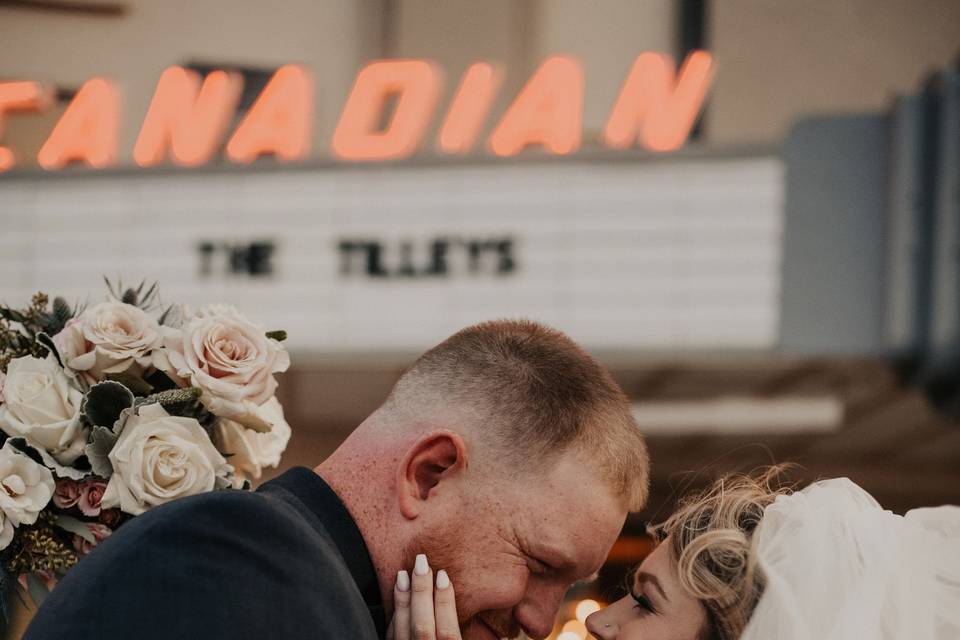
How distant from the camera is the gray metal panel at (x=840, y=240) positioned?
9375mm

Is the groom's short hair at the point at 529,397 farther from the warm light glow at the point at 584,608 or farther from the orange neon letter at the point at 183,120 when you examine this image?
the warm light glow at the point at 584,608

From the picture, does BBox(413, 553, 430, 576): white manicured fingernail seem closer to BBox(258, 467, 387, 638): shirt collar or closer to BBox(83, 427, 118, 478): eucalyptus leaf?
BBox(258, 467, 387, 638): shirt collar

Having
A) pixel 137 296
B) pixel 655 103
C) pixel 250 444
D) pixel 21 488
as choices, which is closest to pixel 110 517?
pixel 21 488

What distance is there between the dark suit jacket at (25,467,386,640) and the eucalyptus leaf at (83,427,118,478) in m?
0.50

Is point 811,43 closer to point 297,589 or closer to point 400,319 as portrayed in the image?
point 400,319

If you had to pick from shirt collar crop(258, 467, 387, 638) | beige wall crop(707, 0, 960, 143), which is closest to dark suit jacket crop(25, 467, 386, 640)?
shirt collar crop(258, 467, 387, 638)

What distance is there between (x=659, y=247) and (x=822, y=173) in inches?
56.1

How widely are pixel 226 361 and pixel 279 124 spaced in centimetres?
833

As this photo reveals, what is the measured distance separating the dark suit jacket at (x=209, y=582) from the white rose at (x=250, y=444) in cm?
62

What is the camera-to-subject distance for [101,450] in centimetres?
233

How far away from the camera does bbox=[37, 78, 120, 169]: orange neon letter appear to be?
10406 millimetres

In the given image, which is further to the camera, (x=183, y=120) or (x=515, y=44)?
(x=515, y=44)

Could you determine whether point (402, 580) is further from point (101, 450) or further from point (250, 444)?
point (101, 450)

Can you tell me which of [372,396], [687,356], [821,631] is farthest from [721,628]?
[372,396]
